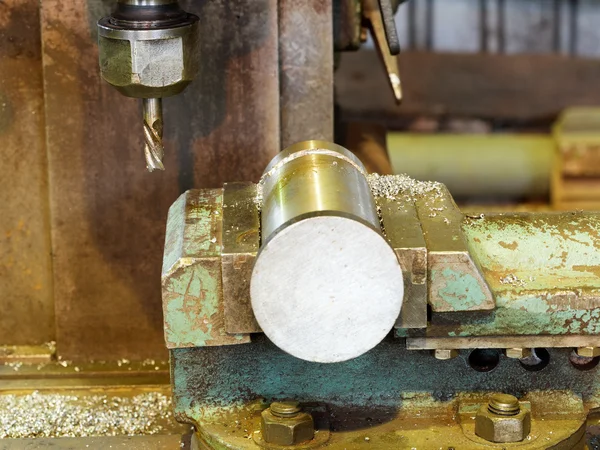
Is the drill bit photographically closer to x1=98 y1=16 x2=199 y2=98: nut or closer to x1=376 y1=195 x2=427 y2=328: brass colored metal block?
x1=98 y1=16 x2=199 y2=98: nut

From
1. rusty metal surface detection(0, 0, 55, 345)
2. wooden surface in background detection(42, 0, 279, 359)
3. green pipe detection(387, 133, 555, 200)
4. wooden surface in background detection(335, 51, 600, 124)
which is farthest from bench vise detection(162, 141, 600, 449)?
wooden surface in background detection(335, 51, 600, 124)

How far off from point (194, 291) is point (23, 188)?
2.38 ft

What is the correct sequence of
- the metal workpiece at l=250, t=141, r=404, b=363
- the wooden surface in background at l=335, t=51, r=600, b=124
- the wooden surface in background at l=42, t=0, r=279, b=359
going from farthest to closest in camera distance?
the wooden surface in background at l=335, t=51, r=600, b=124 → the wooden surface in background at l=42, t=0, r=279, b=359 → the metal workpiece at l=250, t=141, r=404, b=363

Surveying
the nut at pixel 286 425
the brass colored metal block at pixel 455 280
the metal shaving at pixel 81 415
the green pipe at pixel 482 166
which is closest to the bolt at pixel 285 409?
the nut at pixel 286 425

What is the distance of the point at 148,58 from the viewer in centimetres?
160

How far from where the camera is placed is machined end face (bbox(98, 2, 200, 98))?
5.20 feet

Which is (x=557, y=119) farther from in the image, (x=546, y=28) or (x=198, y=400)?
(x=198, y=400)

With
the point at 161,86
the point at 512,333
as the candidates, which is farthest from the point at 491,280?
the point at 161,86

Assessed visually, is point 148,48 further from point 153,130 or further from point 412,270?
point 412,270

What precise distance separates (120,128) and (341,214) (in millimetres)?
783

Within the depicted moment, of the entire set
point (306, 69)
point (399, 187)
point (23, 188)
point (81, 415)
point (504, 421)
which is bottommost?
point (81, 415)

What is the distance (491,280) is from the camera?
1444 millimetres

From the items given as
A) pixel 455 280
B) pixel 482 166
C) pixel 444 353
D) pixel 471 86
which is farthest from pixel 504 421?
pixel 471 86

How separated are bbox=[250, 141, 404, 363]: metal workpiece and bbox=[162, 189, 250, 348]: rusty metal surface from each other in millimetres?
99
